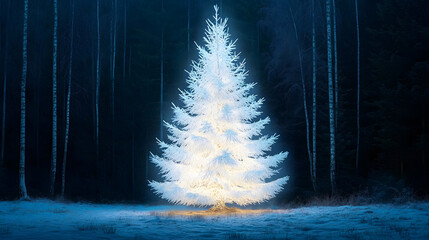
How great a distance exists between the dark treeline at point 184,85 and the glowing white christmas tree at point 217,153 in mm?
4303

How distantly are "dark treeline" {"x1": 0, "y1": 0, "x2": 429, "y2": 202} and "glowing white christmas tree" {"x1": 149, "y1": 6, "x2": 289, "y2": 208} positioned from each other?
430 cm

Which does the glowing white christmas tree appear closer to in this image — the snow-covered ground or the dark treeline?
the snow-covered ground

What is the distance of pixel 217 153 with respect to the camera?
1414 cm

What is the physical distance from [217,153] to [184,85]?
14.3m

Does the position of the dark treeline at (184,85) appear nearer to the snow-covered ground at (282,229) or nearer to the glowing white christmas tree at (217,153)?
the glowing white christmas tree at (217,153)

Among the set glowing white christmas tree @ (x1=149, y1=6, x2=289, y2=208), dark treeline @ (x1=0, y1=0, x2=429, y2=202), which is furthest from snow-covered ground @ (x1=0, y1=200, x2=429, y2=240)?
dark treeline @ (x1=0, y1=0, x2=429, y2=202)

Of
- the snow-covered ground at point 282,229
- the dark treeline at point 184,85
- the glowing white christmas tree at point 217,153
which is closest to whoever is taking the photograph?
the snow-covered ground at point 282,229

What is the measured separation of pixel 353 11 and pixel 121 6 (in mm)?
17034

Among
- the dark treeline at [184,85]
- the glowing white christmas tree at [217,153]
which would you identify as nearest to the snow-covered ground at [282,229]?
the glowing white christmas tree at [217,153]

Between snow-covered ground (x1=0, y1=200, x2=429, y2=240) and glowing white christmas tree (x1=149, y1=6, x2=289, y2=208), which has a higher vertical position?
glowing white christmas tree (x1=149, y1=6, x2=289, y2=208)

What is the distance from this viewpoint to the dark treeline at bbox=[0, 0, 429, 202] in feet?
63.0

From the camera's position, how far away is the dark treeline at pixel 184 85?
1919 cm

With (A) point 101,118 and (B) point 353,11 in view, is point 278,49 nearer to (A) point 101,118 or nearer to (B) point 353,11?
(B) point 353,11

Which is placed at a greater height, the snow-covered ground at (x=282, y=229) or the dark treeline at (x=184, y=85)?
the dark treeline at (x=184, y=85)
